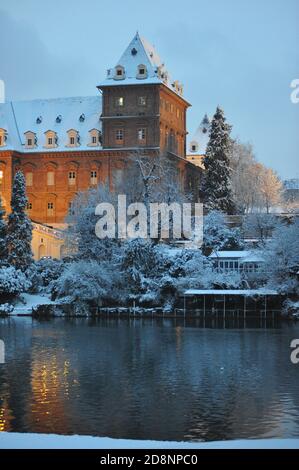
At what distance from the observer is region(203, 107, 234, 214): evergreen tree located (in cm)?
7294

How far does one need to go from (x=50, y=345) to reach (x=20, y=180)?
28079mm

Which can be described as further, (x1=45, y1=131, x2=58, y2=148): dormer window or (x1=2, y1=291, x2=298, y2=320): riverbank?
(x1=45, y1=131, x2=58, y2=148): dormer window

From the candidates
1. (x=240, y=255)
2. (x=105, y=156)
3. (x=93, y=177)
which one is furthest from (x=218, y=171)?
(x=240, y=255)

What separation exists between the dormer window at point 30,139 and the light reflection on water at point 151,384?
45410 millimetres

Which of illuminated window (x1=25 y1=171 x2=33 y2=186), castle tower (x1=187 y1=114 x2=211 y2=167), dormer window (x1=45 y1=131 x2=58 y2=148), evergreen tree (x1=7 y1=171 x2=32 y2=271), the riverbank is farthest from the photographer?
castle tower (x1=187 y1=114 x2=211 y2=167)

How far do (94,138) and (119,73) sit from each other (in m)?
6.87

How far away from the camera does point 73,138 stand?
275 ft

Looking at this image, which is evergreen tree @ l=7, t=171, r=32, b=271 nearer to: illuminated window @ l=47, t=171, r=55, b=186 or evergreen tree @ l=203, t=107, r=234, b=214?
evergreen tree @ l=203, t=107, r=234, b=214

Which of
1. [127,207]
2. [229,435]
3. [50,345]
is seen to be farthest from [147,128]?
[229,435]

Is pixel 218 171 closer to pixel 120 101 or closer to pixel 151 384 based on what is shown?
pixel 120 101

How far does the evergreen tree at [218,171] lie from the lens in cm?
7294

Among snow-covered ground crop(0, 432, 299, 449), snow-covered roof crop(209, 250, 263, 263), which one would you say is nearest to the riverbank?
snow-covered roof crop(209, 250, 263, 263)

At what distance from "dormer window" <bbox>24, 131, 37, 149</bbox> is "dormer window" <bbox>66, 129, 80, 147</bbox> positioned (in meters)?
3.77

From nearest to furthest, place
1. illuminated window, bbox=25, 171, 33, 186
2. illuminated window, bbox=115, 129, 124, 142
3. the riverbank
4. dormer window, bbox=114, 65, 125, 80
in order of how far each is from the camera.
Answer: the riverbank → illuminated window, bbox=115, 129, 124, 142 → dormer window, bbox=114, 65, 125, 80 → illuminated window, bbox=25, 171, 33, 186
